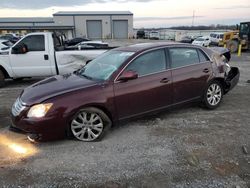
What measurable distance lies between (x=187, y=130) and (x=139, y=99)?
3.52 ft

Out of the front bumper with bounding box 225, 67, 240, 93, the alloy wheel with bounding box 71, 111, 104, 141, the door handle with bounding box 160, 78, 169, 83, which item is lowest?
the alloy wheel with bounding box 71, 111, 104, 141

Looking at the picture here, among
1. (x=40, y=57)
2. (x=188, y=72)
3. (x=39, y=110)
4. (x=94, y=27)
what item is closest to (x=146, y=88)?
(x=188, y=72)

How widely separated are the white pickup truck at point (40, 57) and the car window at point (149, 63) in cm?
421

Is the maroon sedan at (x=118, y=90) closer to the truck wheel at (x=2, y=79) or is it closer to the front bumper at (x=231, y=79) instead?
the front bumper at (x=231, y=79)

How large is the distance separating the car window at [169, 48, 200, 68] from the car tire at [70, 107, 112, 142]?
1.89 metres

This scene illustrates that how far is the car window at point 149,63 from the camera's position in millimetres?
5380

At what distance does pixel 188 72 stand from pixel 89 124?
2.43 meters

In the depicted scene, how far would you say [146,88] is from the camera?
535 cm

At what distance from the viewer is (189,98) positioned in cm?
611

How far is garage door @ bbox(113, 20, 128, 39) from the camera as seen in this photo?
2702 inches

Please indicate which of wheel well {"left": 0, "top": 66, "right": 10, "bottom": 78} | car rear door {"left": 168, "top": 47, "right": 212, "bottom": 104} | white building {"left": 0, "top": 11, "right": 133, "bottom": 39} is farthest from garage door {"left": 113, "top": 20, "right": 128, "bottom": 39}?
car rear door {"left": 168, "top": 47, "right": 212, "bottom": 104}

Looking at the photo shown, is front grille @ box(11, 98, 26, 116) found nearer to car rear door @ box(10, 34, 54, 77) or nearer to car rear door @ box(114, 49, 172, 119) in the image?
car rear door @ box(114, 49, 172, 119)

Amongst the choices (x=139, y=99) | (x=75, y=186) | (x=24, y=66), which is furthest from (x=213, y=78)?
(x=24, y=66)

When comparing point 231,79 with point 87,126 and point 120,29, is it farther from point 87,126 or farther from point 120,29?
point 120,29
